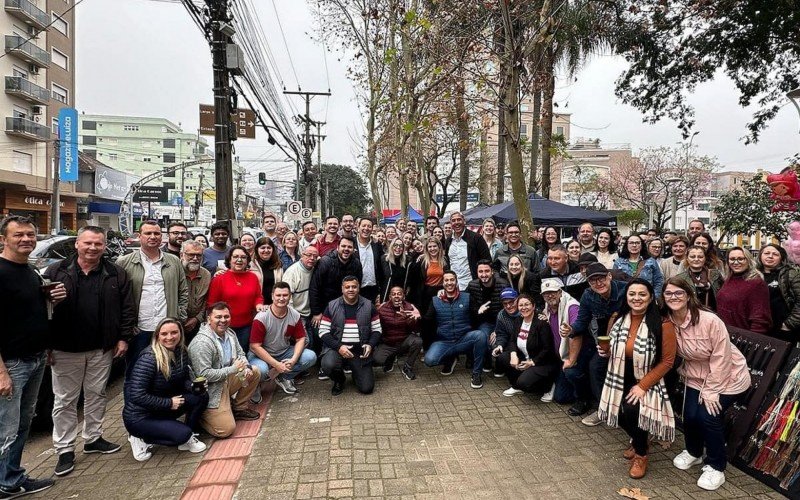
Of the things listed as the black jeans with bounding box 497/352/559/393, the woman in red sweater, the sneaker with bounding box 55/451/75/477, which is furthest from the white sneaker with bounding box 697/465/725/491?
the sneaker with bounding box 55/451/75/477

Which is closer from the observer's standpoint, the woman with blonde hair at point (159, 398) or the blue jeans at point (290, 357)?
the woman with blonde hair at point (159, 398)

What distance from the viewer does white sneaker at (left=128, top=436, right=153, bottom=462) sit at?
3.75 m

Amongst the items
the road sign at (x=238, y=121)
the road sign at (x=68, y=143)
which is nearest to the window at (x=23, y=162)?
the road sign at (x=68, y=143)

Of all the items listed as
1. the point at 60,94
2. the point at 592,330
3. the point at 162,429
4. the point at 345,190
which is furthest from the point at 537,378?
the point at 345,190

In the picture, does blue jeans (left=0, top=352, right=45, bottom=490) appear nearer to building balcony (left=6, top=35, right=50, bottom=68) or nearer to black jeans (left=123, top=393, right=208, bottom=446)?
black jeans (left=123, top=393, right=208, bottom=446)

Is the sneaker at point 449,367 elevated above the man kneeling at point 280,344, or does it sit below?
below

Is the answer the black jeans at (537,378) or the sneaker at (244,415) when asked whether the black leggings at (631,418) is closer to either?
the black jeans at (537,378)

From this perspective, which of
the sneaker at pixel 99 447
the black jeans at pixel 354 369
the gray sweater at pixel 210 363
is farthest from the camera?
the black jeans at pixel 354 369

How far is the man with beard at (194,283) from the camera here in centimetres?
481

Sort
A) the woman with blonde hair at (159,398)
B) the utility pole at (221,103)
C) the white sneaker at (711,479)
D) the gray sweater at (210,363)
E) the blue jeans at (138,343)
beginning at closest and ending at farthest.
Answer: the white sneaker at (711,479) < the woman with blonde hair at (159,398) < the gray sweater at (210,363) < the blue jeans at (138,343) < the utility pole at (221,103)

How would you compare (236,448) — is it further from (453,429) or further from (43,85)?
(43,85)

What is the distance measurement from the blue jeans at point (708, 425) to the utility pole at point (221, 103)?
776 cm

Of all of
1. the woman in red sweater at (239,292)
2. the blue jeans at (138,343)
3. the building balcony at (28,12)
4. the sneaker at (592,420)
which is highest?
the building balcony at (28,12)

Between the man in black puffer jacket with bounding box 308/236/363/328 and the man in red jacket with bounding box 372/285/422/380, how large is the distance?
53 centimetres
